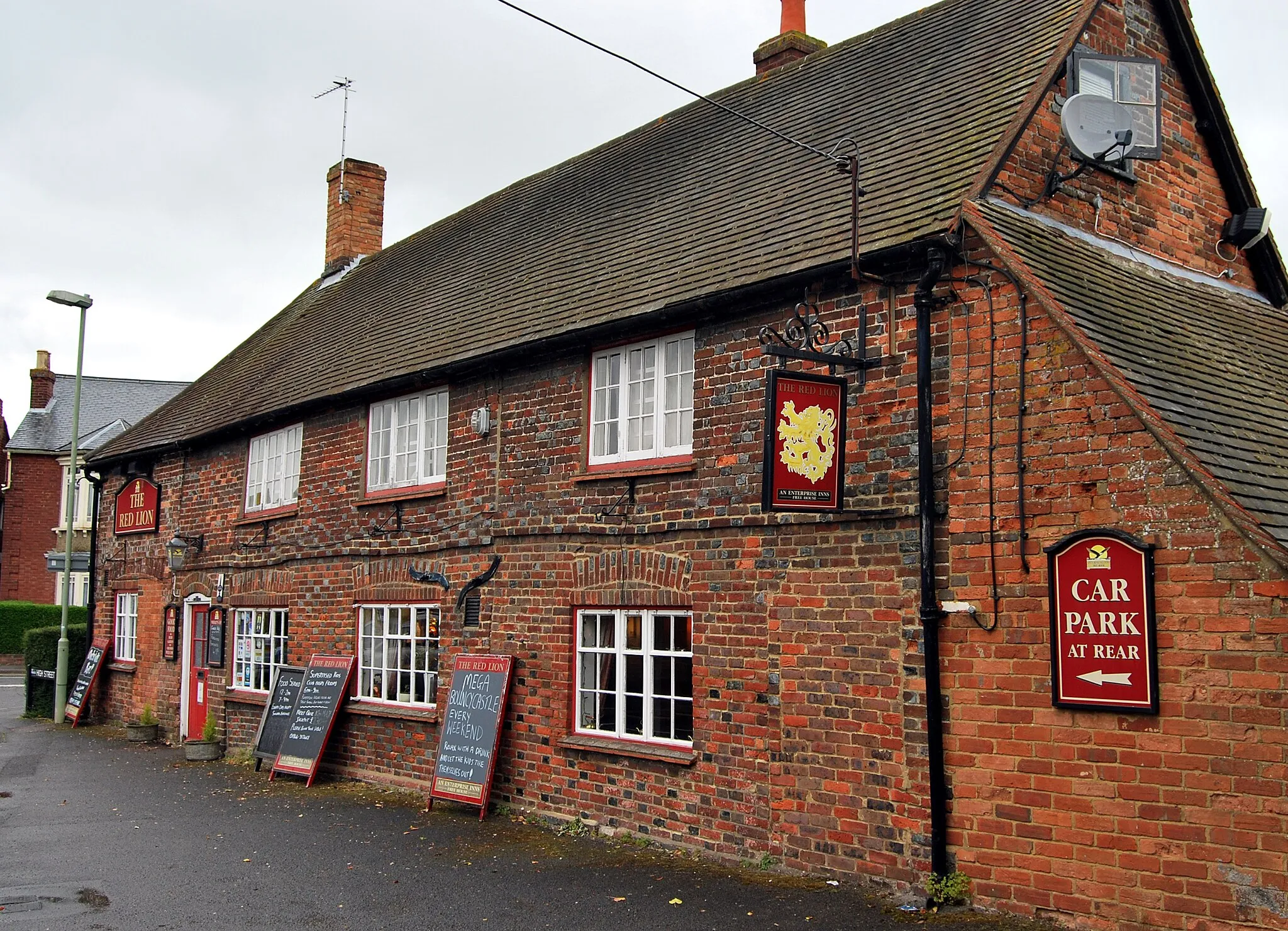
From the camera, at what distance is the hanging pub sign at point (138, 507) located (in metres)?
20.6

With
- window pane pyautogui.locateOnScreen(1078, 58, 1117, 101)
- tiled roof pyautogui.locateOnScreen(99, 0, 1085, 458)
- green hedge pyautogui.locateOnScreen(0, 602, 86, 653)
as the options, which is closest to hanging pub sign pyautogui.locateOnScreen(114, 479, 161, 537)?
tiled roof pyautogui.locateOnScreen(99, 0, 1085, 458)

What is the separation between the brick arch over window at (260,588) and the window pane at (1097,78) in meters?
11.7

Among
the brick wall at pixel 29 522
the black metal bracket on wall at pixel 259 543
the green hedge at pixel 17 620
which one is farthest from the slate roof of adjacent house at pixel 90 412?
the black metal bracket on wall at pixel 259 543

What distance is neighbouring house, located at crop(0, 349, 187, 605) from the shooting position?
41594 millimetres

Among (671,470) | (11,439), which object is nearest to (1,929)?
(671,470)

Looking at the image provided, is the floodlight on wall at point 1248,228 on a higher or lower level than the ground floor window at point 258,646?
higher

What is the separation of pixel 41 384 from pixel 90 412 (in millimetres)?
2669

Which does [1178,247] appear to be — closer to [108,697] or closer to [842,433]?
[842,433]

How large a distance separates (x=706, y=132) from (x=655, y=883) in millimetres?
8724

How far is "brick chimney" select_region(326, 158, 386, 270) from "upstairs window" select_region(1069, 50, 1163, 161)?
1588cm

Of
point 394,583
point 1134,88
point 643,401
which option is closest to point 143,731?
point 394,583

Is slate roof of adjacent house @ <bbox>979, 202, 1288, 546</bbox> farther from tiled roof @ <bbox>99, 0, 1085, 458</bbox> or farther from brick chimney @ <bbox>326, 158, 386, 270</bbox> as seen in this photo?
brick chimney @ <bbox>326, 158, 386, 270</bbox>

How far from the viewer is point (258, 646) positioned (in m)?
17.4

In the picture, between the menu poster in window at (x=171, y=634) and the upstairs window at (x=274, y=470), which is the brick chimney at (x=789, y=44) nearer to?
the upstairs window at (x=274, y=470)
